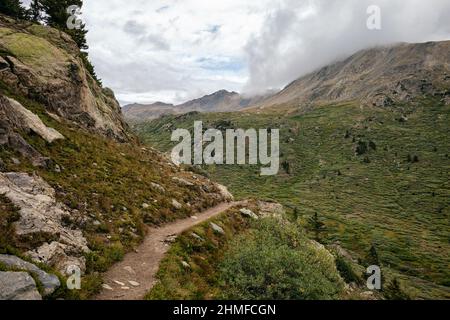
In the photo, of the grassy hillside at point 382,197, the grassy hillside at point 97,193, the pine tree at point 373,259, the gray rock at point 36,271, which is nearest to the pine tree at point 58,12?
the grassy hillside at point 97,193

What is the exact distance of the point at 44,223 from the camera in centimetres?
1678

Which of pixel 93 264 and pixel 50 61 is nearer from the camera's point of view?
pixel 93 264

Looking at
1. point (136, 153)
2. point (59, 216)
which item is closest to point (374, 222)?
point (136, 153)

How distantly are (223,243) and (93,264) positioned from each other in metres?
10.7

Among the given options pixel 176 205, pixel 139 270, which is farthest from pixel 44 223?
pixel 176 205

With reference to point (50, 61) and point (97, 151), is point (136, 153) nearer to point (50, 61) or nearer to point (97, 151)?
point (97, 151)

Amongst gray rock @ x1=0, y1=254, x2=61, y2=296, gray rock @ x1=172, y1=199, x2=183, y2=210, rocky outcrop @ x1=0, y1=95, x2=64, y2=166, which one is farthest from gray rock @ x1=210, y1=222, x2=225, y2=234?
gray rock @ x1=0, y1=254, x2=61, y2=296

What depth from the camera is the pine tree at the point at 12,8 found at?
44938 mm

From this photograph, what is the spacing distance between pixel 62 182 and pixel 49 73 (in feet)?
59.8

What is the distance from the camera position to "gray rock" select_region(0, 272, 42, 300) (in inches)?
469

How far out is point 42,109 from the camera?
30.4m

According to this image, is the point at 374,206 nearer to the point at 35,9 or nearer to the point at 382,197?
the point at 382,197

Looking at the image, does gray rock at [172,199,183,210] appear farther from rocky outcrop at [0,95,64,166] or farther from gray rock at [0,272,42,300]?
gray rock at [0,272,42,300]
